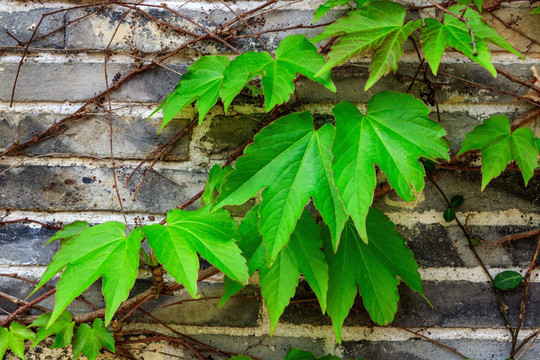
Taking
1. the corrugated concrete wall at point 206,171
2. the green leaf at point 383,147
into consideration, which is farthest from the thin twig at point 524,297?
the green leaf at point 383,147

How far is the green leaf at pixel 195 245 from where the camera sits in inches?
28.2

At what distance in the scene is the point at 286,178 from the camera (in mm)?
744

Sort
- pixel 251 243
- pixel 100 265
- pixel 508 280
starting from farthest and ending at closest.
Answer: pixel 508 280, pixel 251 243, pixel 100 265

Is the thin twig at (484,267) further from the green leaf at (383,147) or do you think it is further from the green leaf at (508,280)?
the green leaf at (383,147)

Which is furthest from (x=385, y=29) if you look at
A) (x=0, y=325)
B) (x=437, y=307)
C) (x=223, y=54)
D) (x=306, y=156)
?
(x=0, y=325)

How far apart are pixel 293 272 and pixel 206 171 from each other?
32cm

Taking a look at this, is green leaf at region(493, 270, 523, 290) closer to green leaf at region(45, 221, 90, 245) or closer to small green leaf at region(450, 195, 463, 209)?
small green leaf at region(450, 195, 463, 209)

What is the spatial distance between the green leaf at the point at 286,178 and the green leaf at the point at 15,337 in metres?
0.55

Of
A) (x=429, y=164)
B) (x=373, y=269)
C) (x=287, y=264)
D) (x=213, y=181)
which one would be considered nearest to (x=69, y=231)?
(x=213, y=181)

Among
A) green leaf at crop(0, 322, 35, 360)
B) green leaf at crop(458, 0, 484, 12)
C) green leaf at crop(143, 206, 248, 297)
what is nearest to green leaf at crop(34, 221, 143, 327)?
green leaf at crop(143, 206, 248, 297)

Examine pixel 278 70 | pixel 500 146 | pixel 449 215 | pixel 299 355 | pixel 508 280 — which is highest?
pixel 278 70

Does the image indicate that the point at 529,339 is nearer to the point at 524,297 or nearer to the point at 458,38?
the point at 524,297

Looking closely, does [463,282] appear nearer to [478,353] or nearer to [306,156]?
[478,353]

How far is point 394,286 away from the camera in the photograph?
874 mm
